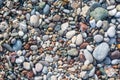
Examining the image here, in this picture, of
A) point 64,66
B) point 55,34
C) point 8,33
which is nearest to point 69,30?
point 55,34

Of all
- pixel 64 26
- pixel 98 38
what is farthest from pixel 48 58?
pixel 98 38

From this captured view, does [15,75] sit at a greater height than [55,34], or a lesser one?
lesser

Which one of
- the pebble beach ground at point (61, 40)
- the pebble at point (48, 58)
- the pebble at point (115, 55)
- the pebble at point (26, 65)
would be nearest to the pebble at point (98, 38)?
the pebble beach ground at point (61, 40)

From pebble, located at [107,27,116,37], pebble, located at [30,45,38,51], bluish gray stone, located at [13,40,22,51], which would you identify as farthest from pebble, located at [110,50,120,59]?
bluish gray stone, located at [13,40,22,51]

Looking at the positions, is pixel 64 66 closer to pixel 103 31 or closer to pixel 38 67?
pixel 38 67

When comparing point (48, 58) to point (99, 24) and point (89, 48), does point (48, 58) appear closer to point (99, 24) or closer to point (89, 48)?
point (89, 48)

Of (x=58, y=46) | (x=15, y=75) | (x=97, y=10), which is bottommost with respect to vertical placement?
(x=15, y=75)

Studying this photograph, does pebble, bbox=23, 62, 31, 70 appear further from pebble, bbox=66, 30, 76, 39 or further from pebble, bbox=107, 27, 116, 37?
pebble, bbox=107, 27, 116, 37

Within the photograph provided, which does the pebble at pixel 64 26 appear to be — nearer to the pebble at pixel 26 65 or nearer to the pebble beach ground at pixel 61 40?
the pebble beach ground at pixel 61 40
